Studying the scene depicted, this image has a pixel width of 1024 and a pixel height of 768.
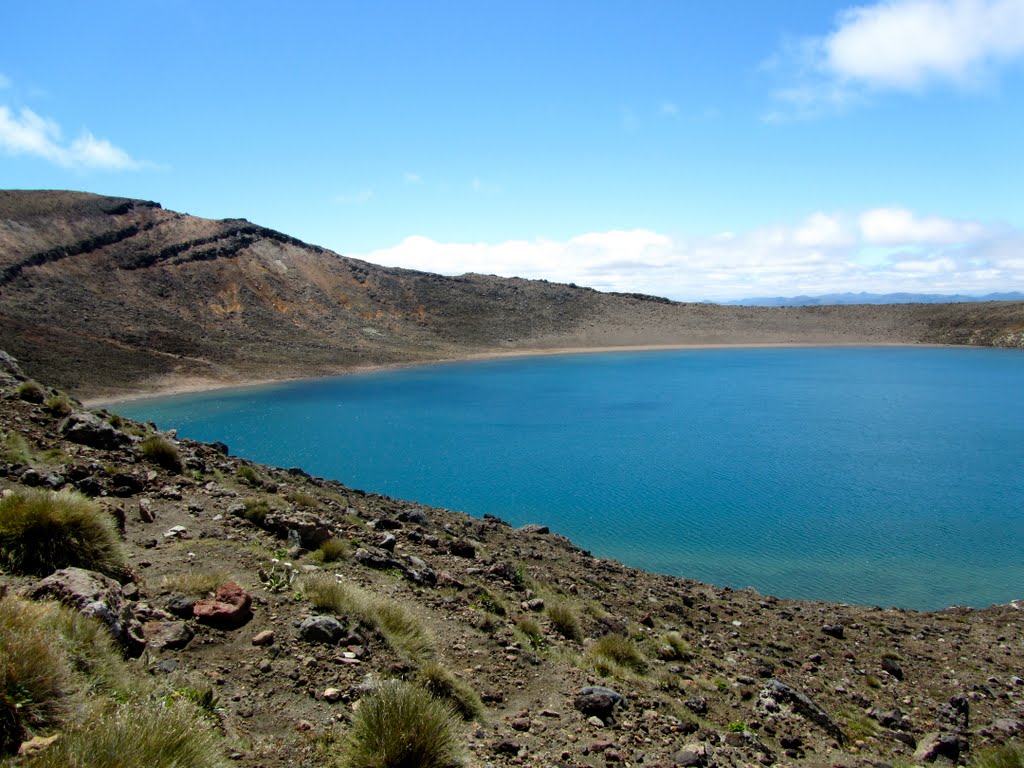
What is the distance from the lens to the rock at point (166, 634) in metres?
5.21

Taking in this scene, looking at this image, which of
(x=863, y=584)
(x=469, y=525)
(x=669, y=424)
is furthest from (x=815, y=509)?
(x=669, y=424)

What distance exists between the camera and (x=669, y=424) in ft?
119

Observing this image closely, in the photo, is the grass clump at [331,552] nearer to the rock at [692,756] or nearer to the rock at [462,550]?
the rock at [462,550]

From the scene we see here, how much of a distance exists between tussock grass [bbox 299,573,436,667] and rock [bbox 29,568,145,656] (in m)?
1.76

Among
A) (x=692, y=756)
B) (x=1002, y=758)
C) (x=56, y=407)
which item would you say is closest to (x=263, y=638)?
(x=692, y=756)

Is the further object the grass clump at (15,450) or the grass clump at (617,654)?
the grass clump at (15,450)

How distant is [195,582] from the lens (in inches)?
247

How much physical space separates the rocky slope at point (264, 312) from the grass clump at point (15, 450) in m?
41.2

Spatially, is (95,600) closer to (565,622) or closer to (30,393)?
(565,622)

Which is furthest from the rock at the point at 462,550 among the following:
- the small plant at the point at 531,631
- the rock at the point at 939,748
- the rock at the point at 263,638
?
the rock at the point at 939,748

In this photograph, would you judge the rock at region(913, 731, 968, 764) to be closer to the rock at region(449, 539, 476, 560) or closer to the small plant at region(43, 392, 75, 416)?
the rock at region(449, 539, 476, 560)

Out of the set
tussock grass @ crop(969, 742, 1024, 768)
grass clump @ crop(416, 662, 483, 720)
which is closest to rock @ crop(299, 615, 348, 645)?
grass clump @ crop(416, 662, 483, 720)

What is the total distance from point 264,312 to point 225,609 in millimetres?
71391

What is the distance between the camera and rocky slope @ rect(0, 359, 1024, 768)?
17.3 ft
